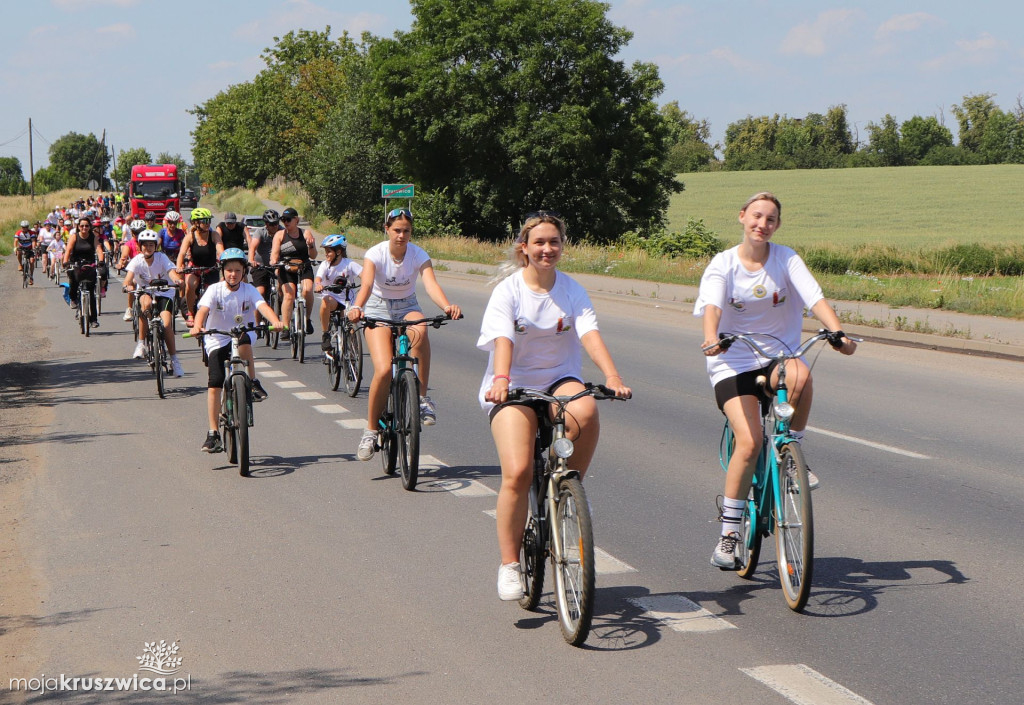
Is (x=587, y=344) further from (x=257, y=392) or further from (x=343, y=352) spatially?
(x=343, y=352)

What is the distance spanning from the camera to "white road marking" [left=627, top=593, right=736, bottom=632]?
5465 millimetres

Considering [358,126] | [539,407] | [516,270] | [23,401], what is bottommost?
[23,401]

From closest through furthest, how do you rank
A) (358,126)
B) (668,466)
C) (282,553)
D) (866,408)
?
(282,553) → (668,466) → (866,408) → (358,126)

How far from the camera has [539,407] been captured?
5.44m

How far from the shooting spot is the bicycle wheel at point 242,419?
8969mm

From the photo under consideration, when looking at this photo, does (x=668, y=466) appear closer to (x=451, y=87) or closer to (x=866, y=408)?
(x=866, y=408)

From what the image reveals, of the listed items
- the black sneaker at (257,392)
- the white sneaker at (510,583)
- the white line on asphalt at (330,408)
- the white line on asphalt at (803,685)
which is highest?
the black sneaker at (257,392)

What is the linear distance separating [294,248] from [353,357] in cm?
437

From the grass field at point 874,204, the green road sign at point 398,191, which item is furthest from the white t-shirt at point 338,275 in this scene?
the grass field at point 874,204

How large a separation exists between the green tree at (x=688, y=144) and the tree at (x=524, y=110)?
282 ft

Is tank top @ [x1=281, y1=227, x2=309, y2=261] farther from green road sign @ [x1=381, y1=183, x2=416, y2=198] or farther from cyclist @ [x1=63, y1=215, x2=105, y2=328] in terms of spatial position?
green road sign @ [x1=381, y1=183, x2=416, y2=198]

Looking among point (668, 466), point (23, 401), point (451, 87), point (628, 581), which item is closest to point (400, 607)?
point (628, 581)

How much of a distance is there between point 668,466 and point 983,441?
10.2 feet

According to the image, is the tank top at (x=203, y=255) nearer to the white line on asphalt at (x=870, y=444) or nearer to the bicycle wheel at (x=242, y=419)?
the bicycle wheel at (x=242, y=419)
